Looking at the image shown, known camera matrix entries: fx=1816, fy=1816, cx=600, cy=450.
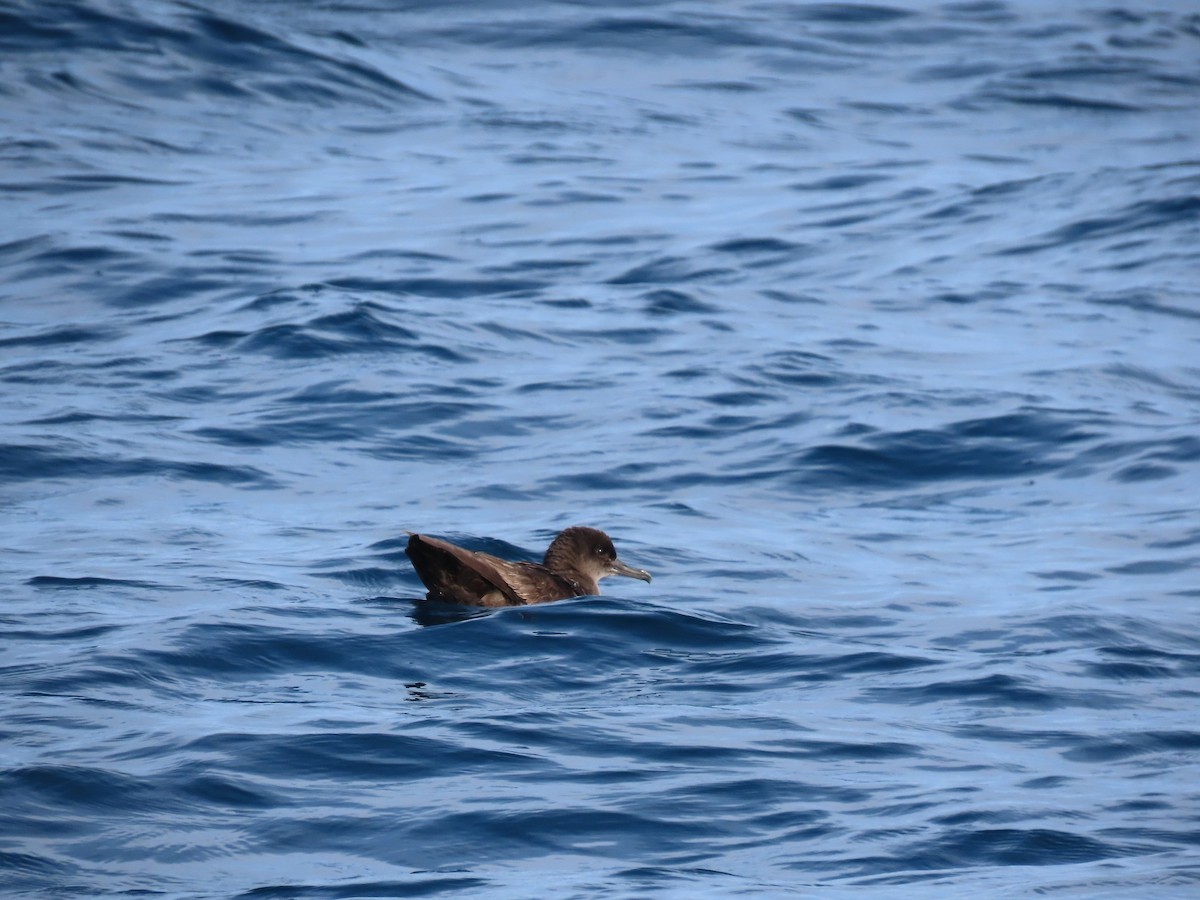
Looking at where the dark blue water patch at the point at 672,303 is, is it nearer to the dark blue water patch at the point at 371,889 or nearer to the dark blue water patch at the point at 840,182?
the dark blue water patch at the point at 840,182

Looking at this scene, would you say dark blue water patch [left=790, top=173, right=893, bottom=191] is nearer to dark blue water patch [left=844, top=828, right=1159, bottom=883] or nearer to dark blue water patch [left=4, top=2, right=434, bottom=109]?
dark blue water patch [left=4, top=2, right=434, bottom=109]

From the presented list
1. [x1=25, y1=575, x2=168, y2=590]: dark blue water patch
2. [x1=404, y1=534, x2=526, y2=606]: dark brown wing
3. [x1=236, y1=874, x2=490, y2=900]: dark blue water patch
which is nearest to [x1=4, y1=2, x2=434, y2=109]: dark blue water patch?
[x1=25, y1=575, x2=168, y2=590]: dark blue water patch

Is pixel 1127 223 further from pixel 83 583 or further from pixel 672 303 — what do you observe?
pixel 83 583

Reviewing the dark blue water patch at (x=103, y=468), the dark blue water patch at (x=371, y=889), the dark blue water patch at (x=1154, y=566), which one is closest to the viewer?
the dark blue water patch at (x=371, y=889)

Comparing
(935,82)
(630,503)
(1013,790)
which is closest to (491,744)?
(1013,790)

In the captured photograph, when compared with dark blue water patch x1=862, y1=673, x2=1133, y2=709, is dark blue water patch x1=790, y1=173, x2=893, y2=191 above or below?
above

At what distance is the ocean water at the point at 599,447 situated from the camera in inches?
278

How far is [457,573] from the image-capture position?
9.60 metres

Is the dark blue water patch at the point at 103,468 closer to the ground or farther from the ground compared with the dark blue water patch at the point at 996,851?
closer to the ground

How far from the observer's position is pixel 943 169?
23.0 meters

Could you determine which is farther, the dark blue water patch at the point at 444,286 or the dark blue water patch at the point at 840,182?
the dark blue water patch at the point at 840,182

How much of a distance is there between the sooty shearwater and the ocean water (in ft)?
0.66

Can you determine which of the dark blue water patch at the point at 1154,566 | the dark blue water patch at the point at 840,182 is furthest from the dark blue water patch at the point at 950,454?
the dark blue water patch at the point at 840,182

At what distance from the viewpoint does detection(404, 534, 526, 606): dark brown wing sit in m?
9.41
